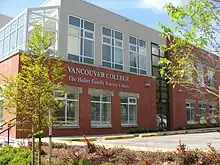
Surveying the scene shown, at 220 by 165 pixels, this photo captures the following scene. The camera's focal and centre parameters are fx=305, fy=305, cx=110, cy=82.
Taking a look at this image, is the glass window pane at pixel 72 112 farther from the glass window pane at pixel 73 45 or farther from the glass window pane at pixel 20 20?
the glass window pane at pixel 20 20

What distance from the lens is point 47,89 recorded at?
840 centimetres

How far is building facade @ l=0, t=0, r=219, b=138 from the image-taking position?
68.9 feet

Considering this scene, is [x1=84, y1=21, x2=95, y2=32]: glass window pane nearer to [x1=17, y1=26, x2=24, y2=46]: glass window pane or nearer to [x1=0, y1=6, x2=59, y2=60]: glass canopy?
[x1=0, y1=6, x2=59, y2=60]: glass canopy

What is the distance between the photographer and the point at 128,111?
2547cm

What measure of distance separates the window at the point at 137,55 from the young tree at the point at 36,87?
1832 centimetres

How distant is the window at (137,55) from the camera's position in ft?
88.4

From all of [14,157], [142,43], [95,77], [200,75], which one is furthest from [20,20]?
[200,75]

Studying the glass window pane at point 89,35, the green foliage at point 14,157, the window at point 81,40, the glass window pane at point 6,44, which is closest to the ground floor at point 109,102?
the window at point 81,40

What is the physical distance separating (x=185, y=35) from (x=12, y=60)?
1623 cm

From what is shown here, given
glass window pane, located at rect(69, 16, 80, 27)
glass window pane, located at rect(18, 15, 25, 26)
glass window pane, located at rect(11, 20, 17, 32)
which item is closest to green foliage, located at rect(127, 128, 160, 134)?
glass window pane, located at rect(69, 16, 80, 27)

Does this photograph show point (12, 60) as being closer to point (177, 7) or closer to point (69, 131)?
point (69, 131)

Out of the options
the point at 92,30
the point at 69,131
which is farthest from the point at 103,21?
the point at 69,131

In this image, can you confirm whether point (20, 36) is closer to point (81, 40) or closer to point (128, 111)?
point (81, 40)

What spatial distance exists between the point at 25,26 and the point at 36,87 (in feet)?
41.9
